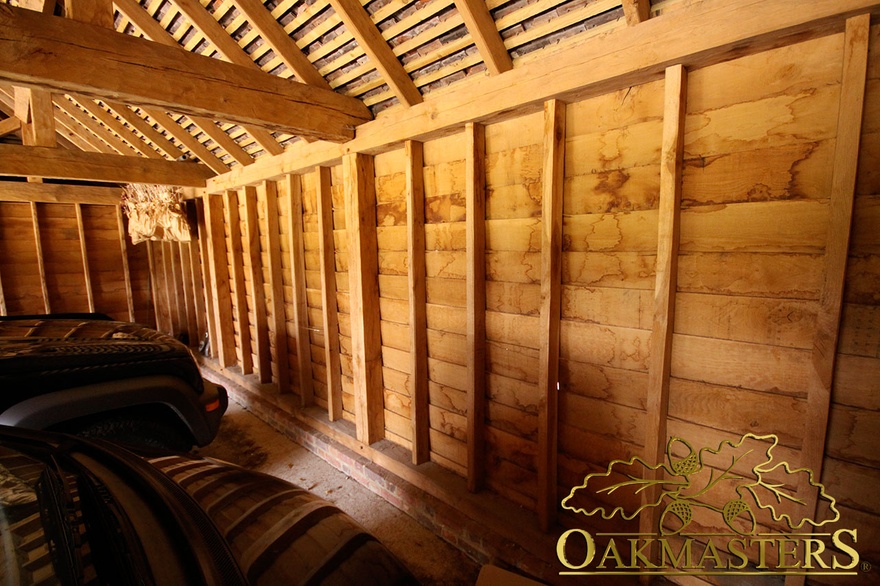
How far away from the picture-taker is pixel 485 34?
1.81 m

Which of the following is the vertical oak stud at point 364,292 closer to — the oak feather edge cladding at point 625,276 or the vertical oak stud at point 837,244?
the oak feather edge cladding at point 625,276

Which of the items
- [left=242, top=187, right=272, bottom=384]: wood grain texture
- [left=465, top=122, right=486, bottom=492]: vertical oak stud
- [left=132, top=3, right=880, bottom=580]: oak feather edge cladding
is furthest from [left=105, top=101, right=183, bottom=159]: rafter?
[left=465, top=122, right=486, bottom=492]: vertical oak stud

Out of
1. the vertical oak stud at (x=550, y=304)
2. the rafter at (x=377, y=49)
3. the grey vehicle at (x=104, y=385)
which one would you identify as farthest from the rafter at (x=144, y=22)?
the vertical oak stud at (x=550, y=304)

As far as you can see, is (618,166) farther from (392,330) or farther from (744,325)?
(392,330)

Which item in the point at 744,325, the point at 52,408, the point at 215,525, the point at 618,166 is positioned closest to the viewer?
the point at 215,525

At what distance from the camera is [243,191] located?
4445 mm

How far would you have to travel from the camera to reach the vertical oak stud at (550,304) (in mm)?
1844

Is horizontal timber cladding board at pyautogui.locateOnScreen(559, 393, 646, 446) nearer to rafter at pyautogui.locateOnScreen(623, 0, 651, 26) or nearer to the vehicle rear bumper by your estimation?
rafter at pyautogui.locateOnScreen(623, 0, 651, 26)

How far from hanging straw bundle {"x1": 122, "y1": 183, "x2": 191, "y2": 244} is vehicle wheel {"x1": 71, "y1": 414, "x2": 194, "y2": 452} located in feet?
11.8

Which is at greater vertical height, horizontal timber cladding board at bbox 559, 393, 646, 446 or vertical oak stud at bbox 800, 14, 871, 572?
vertical oak stud at bbox 800, 14, 871, 572

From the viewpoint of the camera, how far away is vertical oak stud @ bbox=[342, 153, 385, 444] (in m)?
2.85

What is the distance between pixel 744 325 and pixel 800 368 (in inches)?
9.0

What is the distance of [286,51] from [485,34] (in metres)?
1.49

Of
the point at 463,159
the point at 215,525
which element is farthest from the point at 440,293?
the point at 215,525
